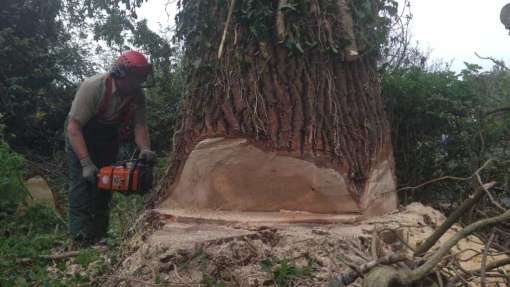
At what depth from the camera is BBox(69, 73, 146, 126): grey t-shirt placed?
4387 mm

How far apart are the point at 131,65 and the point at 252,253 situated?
221 centimetres

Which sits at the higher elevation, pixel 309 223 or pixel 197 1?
pixel 197 1

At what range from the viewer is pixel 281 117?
118 inches

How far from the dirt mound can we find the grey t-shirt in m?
1.83

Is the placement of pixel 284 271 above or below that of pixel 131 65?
below

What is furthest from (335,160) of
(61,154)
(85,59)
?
(85,59)

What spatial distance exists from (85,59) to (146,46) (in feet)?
6.82

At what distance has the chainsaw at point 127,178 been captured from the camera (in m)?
4.18

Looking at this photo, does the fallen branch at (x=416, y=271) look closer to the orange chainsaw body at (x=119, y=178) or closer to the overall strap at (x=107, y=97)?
the orange chainsaw body at (x=119, y=178)

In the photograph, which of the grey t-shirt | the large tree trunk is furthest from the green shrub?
the large tree trunk

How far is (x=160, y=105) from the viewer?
8.91 metres

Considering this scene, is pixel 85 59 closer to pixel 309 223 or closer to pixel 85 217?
pixel 85 217

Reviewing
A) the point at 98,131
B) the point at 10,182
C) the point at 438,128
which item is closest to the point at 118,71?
the point at 98,131

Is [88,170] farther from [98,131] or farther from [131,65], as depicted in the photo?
[131,65]
